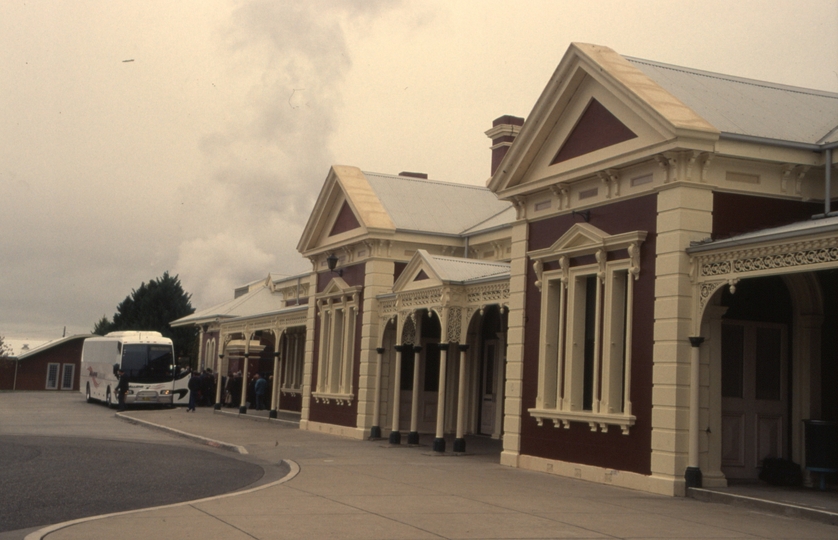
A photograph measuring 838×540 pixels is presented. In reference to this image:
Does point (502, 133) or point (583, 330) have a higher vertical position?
point (502, 133)

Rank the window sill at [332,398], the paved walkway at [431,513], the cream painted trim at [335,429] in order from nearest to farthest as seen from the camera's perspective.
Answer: the paved walkway at [431,513]
the cream painted trim at [335,429]
the window sill at [332,398]

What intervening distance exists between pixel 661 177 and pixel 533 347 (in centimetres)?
436

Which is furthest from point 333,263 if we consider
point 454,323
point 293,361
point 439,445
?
point 293,361

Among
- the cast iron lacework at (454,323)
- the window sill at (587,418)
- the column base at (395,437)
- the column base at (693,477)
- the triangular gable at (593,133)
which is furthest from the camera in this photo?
the column base at (395,437)

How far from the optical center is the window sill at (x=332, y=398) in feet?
82.0

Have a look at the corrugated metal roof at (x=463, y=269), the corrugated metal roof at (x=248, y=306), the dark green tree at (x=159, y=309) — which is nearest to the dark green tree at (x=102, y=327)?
the dark green tree at (x=159, y=309)

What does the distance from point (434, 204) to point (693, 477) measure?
13918mm

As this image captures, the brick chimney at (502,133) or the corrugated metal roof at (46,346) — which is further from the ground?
the brick chimney at (502,133)

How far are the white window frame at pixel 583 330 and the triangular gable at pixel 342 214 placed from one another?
7665 millimetres

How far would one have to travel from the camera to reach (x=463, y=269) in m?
20.7

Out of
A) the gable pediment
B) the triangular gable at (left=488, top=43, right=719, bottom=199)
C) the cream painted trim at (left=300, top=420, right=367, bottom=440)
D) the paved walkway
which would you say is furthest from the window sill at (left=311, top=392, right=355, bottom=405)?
the triangular gable at (left=488, top=43, right=719, bottom=199)

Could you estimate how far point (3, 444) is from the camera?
62.3ft

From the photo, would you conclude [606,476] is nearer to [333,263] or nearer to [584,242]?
[584,242]

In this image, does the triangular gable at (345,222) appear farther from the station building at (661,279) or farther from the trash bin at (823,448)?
the trash bin at (823,448)
